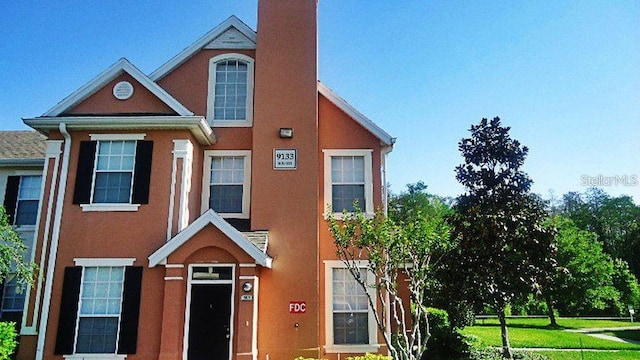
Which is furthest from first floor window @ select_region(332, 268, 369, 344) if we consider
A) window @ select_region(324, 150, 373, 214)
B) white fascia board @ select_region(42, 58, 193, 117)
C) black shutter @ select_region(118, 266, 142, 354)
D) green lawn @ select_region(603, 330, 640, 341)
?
green lawn @ select_region(603, 330, 640, 341)

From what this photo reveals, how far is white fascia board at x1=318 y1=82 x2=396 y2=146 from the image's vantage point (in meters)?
13.0

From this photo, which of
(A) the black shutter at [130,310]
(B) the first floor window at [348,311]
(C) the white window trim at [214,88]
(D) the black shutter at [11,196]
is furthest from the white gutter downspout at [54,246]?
(B) the first floor window at [348,311]

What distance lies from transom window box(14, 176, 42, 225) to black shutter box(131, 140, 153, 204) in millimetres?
4130

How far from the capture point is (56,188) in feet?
38.4

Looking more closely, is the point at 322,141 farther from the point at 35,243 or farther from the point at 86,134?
the point at 35,243

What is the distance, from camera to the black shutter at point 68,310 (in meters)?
10.6

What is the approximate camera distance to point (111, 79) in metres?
12.4

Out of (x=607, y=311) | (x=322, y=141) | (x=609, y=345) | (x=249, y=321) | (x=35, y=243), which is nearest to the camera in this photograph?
(x=249, y=321)

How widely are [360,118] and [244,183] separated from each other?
3.88 meters

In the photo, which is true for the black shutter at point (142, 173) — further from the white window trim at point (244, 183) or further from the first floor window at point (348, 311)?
the first floor window at point (348, 311)

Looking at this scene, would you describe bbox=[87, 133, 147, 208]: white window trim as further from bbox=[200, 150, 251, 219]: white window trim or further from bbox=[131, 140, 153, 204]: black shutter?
bbox=[200, 150, 251, 219]: white window trim

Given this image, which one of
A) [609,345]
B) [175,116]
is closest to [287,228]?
[175,116]

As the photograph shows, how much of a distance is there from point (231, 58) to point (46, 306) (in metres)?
8.42

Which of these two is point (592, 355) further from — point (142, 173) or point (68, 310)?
point (68, 310)
